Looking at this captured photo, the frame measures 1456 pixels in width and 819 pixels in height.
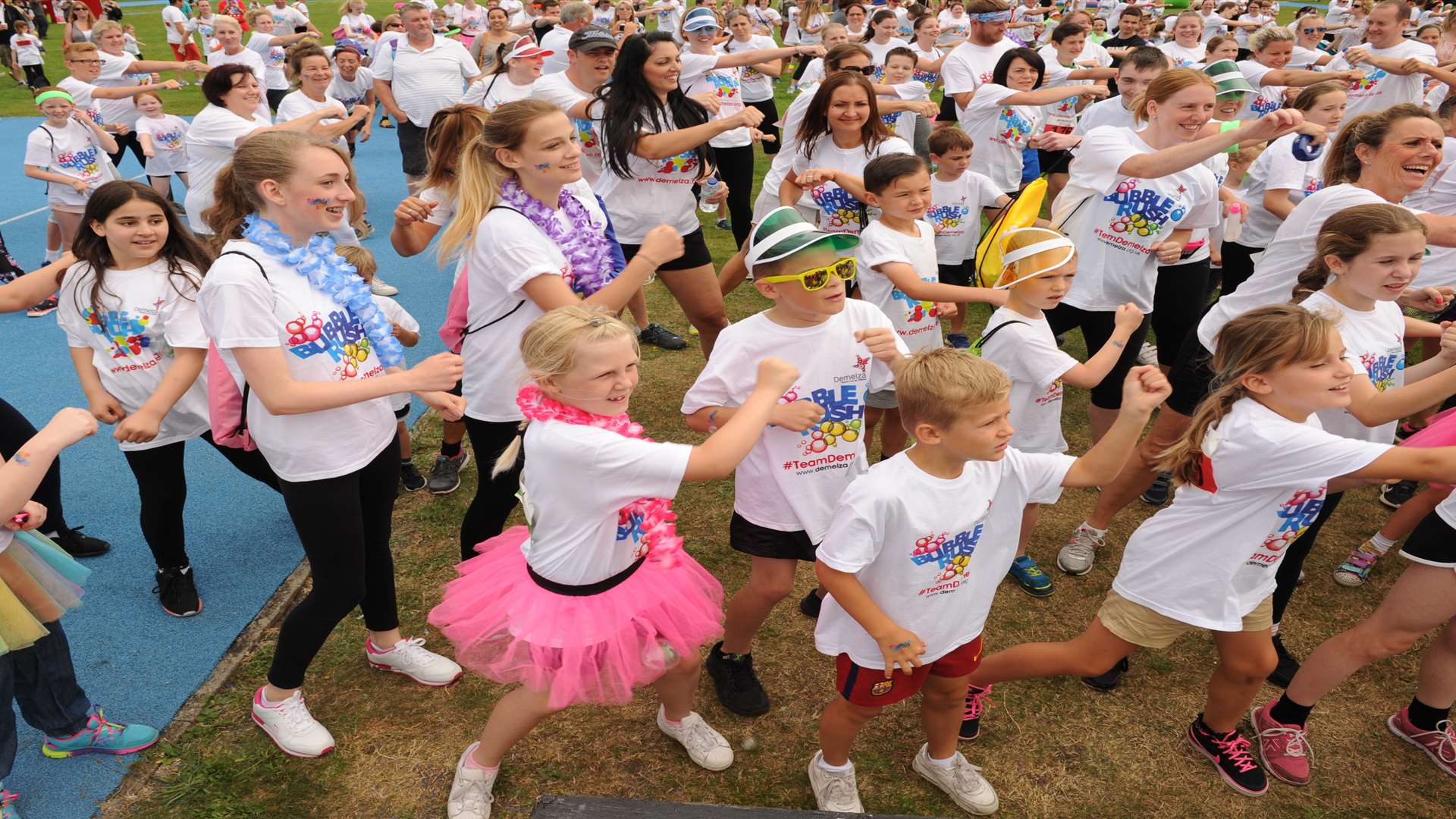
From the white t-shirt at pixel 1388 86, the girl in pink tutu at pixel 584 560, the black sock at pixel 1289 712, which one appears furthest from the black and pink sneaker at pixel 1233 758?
the white t-shirt at pixel 1388 86

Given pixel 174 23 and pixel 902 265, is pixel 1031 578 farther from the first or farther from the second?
pixel 174 23

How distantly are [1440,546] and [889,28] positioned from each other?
8.36 meters

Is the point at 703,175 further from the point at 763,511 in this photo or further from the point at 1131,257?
the point at 763,511

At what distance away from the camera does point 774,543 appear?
3000 millimetres

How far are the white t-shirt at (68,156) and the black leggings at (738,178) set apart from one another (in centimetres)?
472

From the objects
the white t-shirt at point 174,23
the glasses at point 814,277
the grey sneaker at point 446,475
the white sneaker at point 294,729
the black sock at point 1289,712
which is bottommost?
the white t-shirt at point 174,23

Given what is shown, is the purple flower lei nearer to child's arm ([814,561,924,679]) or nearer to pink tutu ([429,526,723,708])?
pink tutu ([429,526,723,708])

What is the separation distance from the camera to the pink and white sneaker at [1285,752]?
3.04 m

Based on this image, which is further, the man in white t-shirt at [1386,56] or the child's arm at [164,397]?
the man in white t-shirt at [1386,56]

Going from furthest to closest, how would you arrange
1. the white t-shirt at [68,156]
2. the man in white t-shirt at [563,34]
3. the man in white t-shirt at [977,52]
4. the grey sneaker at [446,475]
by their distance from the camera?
1. the man in white t-shirt at [563,34]
2. the man in white t-shirt at [977,52]
3. the white t-shirt at [68,156]
4. the grey sneaker at [446,475]

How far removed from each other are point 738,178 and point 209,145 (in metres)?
3.62

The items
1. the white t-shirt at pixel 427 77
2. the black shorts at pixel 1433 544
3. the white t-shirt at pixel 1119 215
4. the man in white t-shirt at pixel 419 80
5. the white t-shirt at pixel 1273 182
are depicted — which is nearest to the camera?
the black shorts at pixel 1433 544

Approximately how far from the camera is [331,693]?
338 centimetres

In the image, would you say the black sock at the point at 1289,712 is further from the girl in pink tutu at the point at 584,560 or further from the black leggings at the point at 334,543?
the black leggings at the point at 334,543
